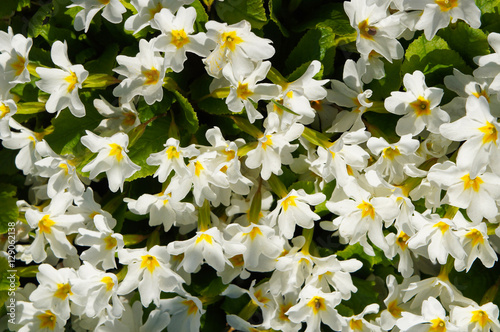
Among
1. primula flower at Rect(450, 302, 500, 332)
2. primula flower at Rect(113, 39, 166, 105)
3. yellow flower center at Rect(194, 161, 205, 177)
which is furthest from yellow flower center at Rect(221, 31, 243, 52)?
primula flower at Rect(450, 302, 500, 332)

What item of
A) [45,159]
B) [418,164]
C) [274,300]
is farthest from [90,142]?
[418,164]

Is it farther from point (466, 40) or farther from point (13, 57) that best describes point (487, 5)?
point (13, 57)

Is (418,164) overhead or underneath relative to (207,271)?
overhead

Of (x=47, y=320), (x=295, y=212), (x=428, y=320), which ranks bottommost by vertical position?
(x=47, y=320)

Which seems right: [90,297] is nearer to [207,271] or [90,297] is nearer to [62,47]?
[207,271]

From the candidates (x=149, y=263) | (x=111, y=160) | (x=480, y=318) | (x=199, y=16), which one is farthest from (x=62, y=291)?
(x=480, y=318)

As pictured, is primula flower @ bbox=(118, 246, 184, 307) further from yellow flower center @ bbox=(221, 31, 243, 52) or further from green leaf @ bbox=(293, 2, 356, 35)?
green leaf @ bbox=(293, 2, 356, 35)
